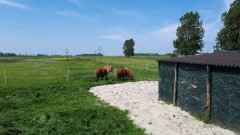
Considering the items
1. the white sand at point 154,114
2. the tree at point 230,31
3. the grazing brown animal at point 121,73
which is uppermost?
the tree at point 230,31

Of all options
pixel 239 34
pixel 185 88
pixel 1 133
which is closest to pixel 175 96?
pixel 185 88

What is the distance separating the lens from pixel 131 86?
23016mm

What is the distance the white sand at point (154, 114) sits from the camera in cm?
1173

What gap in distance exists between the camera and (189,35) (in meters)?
58.2

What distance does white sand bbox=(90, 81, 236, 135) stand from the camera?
462 inches

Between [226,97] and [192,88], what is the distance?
263cm

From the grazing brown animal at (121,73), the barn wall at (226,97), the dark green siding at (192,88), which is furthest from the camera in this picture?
the grazing brown animal at (121,73)

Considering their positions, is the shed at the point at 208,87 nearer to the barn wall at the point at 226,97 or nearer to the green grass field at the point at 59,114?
the barn wall at the point at 226,97

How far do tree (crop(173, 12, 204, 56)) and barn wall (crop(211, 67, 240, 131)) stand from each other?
4466cm

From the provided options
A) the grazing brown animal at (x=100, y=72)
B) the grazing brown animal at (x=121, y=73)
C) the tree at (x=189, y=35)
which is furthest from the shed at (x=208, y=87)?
the tree at (x=189, y=35)

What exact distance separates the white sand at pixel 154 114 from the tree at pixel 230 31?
23.9 metres

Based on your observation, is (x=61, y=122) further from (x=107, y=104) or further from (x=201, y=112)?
(x=201, y=112)

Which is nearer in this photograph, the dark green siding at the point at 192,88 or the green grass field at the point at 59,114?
the green grass field at the point at 59,114

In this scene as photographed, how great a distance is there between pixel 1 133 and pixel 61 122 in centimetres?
245
